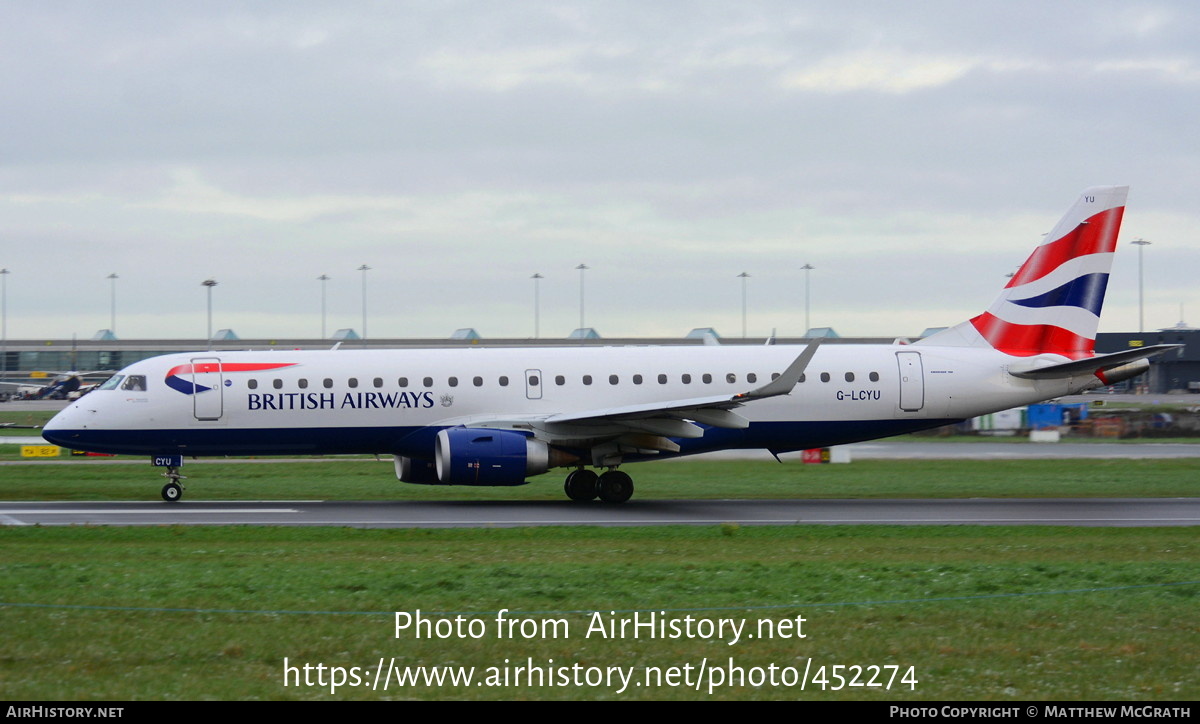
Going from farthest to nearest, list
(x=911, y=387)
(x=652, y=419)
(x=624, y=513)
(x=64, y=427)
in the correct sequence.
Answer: (x=911, y=387), (x=64, y=427), (x=652, y=419), (x=624, y=513)

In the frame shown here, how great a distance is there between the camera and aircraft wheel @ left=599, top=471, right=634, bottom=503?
2609cm

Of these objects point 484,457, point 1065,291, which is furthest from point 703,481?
A: point 1065,291

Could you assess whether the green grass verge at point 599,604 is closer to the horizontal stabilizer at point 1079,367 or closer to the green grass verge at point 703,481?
the horizontal stabilizer at point 1079,367

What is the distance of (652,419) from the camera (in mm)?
25297

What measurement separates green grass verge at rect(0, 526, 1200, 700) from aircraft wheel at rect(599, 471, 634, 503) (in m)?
7.13

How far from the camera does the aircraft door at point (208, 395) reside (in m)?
26.0

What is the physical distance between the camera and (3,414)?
6944 centimetres

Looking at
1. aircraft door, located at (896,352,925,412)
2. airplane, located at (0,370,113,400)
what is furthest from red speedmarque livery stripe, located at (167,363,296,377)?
airplane, located at (0,370,113,400)

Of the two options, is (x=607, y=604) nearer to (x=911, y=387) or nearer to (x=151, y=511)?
(x=151, y=511)

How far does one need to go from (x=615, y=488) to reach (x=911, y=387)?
7.60 meters

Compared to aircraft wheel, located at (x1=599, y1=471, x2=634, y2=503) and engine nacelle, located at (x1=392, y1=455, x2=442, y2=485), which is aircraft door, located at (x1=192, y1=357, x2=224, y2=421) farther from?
aircraft wheel, located at (x1=599, y1=471, x2=634, y2=503)

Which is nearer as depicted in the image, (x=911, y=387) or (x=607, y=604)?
(x=607, y=604)

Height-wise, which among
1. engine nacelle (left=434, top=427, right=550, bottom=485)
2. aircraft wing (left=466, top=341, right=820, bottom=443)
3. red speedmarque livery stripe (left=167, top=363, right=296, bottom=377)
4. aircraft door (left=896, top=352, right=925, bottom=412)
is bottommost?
engine nacelle (left=434, top=427, right=550, bottom=485)
